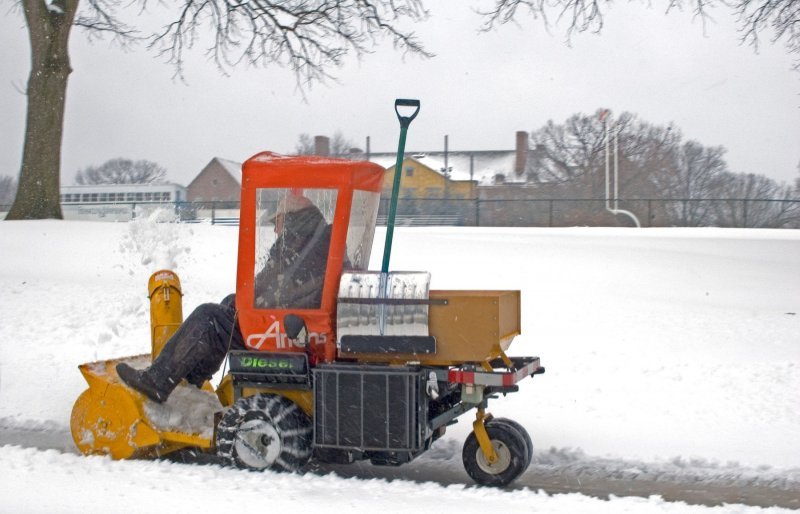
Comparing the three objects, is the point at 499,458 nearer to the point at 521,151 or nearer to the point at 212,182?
the point at 212,182

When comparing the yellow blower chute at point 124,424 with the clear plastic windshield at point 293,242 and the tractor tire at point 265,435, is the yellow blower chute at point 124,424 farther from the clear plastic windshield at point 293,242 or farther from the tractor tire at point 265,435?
the clear plastic windshield at point 293,242

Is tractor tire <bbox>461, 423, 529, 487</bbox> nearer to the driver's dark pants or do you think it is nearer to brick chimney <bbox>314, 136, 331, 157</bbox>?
the driver's dark pants

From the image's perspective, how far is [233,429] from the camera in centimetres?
591

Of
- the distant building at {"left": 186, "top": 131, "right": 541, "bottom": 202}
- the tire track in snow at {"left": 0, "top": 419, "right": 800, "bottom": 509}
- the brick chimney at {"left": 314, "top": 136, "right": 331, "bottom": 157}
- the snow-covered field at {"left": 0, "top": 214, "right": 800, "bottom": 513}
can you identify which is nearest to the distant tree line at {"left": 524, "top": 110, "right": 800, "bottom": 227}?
the distant building at {"left": 186, "top": 131, "right": 541, "bottom": 202}

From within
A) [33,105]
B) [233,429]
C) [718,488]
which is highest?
[33,105]

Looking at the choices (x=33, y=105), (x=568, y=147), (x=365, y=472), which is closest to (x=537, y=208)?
(x=568, y=147)

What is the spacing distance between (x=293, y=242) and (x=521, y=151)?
56.8 metres

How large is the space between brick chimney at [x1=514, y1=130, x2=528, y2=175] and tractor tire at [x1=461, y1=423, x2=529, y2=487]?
53405 millimetres

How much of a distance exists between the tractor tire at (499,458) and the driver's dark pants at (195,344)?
64.4 inches

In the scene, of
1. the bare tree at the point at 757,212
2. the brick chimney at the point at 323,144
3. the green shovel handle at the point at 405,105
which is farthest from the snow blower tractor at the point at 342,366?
the bare tree at the point at 757,212

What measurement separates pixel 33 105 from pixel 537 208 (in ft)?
60.2

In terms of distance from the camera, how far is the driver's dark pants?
6.16 metres

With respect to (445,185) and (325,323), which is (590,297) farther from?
(445,185)

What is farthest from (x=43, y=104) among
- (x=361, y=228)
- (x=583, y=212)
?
(x=583, y=212)
